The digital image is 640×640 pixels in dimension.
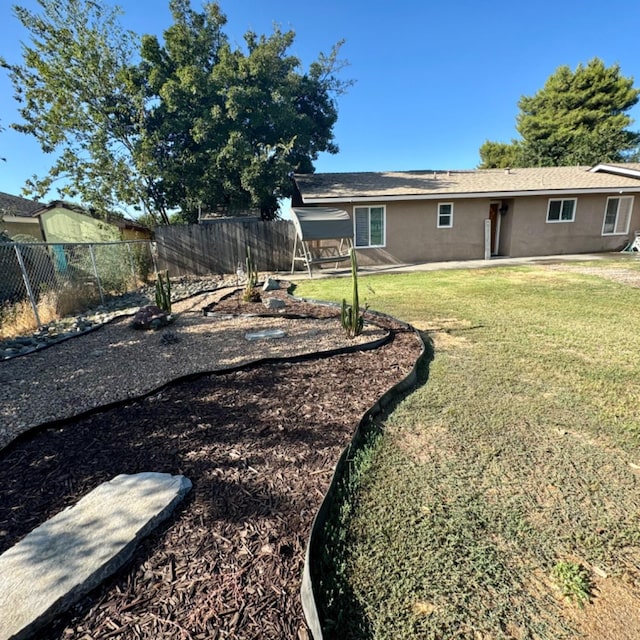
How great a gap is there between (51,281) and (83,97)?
40.0 ft

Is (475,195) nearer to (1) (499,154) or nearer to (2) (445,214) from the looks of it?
(2) (445,214)

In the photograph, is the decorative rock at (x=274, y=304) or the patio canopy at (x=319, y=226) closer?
the decorative rock at (x=274, y=304)

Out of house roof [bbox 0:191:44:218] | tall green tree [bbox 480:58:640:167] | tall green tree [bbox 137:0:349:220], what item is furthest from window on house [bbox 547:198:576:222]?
house roof [bbox 0:191:44:218]

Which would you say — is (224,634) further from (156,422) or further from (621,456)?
(621,456)

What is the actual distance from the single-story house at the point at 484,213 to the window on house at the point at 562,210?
0.03 metres

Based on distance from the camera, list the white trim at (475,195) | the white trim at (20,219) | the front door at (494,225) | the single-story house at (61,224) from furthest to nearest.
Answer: the single-story house at (61,224), the white trim at (20,219), the front door at (494,225), the white trim at (475,195)

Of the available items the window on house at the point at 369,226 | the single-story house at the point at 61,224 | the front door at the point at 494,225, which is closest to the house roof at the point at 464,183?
the window on house at the point at 369,226

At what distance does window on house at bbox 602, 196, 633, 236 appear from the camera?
13.5 meters

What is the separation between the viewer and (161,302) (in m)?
6.04

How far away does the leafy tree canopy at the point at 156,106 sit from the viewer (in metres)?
13.7

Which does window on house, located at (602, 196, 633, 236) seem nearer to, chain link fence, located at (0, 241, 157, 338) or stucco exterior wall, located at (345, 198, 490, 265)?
stucco exterior wall, located at (345, 198, 490, 265)

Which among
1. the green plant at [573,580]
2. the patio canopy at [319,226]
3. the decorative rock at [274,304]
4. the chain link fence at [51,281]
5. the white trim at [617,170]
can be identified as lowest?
the green plant at [573,580]

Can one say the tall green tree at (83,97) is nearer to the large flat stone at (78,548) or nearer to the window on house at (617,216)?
the large flat stone at (78,548)

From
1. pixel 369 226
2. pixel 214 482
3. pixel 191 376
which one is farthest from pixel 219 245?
pixel 214 482
